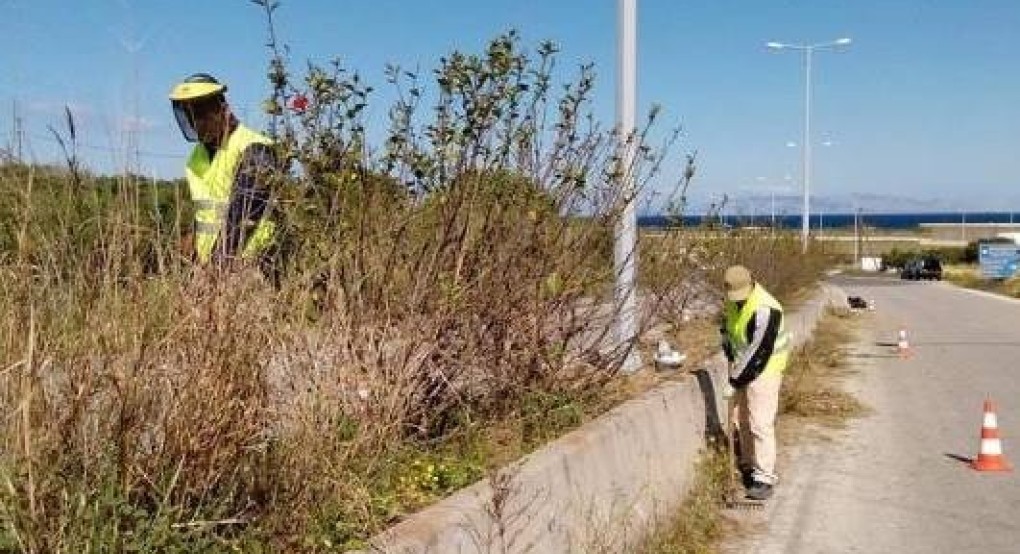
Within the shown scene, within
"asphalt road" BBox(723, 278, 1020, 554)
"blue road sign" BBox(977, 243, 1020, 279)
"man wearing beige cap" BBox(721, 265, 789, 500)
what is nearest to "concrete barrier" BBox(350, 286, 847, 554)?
"man wearing beige cap" BBox(721, 265, 789, 500)

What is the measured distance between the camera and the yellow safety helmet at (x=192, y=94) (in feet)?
17.1

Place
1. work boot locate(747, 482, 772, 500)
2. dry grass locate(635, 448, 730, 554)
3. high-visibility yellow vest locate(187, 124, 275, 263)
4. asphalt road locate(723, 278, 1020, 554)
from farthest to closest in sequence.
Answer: work boot locate(747, 482, 772, 500)
asphalt road locate(723, 278, 1020, 554)
dry grass locate(635, 448, 730, 554)
high-visibility yellow vest locate(187, 124, 275, 263)

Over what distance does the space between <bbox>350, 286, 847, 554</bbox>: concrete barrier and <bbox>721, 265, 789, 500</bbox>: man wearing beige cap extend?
1.15ft

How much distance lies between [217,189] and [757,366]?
13.8 feet

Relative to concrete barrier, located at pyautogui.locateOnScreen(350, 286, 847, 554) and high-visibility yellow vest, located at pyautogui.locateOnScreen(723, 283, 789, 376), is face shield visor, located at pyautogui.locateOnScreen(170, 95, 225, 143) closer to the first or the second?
concrete barrier, located at pyautogui.locateOnScreen(350, 286, 847, 554)

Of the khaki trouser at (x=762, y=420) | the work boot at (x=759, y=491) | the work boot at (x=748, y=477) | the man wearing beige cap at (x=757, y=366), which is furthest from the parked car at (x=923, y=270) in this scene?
the work boot at (x=759, y=491)

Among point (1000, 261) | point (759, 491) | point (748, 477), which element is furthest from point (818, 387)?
point (1000, 261)

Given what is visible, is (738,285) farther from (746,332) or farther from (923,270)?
(923,270)

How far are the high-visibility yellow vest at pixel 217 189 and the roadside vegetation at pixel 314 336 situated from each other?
0.43 ft

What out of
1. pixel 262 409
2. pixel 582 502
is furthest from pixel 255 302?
pixel 582 502

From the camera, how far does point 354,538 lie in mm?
3895

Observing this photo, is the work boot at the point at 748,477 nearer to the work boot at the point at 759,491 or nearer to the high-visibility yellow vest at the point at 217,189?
the work boot at the point at 759,491

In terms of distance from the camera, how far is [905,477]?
342 inches

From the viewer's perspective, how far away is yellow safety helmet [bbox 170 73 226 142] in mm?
5199
